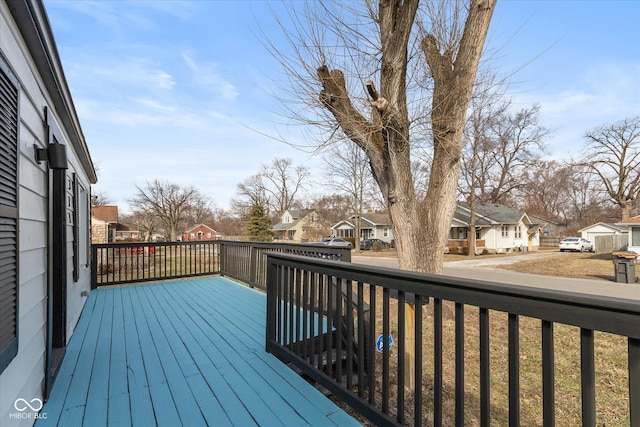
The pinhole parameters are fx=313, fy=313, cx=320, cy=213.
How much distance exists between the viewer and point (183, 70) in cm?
787

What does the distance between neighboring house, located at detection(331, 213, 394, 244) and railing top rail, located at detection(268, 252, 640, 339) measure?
29654 mm

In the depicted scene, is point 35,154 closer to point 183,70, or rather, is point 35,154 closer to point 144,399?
point 144,399

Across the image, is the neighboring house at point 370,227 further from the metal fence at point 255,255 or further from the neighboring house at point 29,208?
the neighboring house at point 29,208

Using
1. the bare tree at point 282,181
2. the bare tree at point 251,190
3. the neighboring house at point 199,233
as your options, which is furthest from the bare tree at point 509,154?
the neighboring house at point 199,233

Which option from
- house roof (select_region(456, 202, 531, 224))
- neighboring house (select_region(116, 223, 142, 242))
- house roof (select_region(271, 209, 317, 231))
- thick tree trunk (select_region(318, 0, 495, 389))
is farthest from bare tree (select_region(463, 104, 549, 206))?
neighboring house (select_region(116, 223, 142, 242))

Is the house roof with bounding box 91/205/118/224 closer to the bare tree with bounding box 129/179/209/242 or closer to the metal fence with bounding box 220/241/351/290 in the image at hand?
the bare tree with bounding box 129/179/209/242

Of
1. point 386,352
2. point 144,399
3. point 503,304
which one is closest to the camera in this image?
point 503,304

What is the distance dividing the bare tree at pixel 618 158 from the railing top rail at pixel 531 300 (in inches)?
1208

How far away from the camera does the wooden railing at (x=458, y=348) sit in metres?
0.92

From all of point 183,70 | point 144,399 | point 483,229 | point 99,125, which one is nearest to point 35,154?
point 144,399

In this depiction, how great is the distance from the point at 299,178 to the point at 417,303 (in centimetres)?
3435

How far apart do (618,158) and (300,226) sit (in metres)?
29.9

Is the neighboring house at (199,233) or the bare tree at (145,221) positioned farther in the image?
the neighboring house at (199,233)

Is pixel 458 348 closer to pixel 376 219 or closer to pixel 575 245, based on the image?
pixel 575 245
